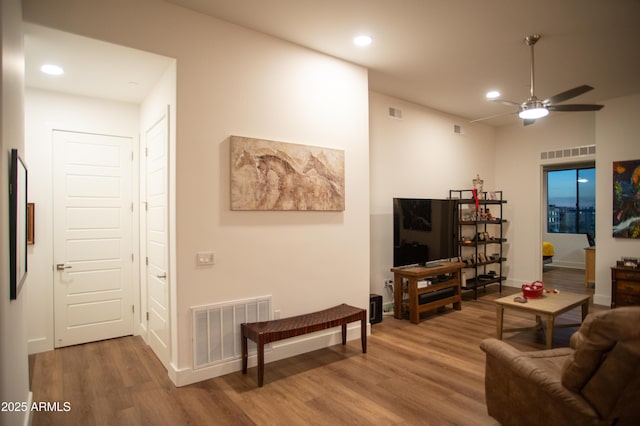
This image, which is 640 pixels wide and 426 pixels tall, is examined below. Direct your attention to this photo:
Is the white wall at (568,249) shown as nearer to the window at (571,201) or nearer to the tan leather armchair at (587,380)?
the window at (571,201)

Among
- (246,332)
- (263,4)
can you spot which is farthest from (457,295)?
(263,4)

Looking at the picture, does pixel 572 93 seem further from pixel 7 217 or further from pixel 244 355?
pixel 7 217

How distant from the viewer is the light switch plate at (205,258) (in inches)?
125

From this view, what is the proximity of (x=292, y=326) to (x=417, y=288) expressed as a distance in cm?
220

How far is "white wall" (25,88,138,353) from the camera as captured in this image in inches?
151

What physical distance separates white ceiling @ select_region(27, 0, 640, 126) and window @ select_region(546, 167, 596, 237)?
4.70 meters

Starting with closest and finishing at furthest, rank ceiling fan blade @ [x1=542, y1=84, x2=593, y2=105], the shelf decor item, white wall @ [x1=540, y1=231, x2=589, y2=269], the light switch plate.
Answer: the light switch plate < ceiling fan blade @ [x1=542, y1=84, x2=593, y2=105] < the shelf decor item < white wall @ [x1=540, y1=231, x2=589, y2=269]

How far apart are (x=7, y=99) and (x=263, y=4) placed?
205 centimetres

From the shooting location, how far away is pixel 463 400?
2854 mm

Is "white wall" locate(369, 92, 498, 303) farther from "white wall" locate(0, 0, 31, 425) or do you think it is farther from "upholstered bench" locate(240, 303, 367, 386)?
"white wall" locate(0, 0, 31, 425)

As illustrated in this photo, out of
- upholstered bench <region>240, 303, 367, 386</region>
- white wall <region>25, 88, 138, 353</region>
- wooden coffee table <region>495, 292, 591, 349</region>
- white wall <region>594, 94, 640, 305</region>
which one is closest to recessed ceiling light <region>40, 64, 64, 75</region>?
white wall <region>25, 88, 138, 353</region>

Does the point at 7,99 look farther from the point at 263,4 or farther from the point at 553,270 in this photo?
the point at 553,270

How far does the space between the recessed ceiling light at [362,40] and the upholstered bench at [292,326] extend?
9.18ft

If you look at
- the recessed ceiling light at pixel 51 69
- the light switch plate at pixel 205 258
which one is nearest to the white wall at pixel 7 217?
the recessed ceiling light at pixel 51 69
